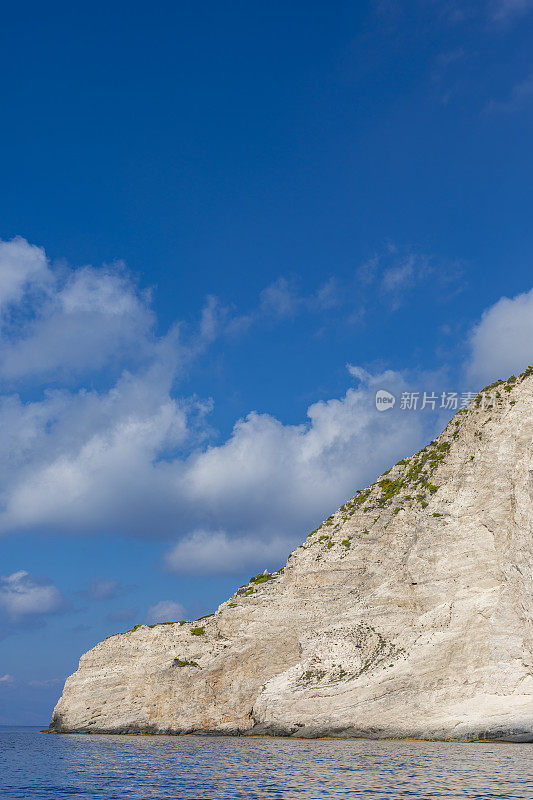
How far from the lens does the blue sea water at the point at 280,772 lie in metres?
30.5

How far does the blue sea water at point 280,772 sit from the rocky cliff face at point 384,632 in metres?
3.85

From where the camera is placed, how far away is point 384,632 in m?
65.1

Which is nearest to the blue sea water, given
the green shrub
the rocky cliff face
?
the rocky cliff face

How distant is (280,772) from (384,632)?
2925cm

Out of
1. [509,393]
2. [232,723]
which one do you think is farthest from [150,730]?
[509,393]

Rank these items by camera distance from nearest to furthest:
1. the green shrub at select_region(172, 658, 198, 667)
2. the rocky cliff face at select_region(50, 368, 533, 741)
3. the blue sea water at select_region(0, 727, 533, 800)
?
1. the blue sea water at select_region(0, 727, 533, 800)
2. the rocky cliff face at select_region(50, 368, 533, 741)
3. the green shrub at select_region(172, 658, 198, 667)

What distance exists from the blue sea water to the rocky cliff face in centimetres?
385

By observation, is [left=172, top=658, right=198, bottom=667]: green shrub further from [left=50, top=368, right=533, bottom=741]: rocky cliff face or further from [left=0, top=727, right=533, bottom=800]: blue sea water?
[left=0, top=727, right=533, bottom=800]: blue sea water

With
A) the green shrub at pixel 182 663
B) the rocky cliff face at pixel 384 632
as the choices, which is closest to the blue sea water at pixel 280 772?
the rocky cliff face at pixel 384 632

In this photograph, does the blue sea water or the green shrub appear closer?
the blue sea water

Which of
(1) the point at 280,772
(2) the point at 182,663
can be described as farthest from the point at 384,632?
(1) the point at 280,772

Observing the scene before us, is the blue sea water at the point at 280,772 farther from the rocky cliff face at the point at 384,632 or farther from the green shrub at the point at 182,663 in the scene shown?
the green shrub at the point at 182,663

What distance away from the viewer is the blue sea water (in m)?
30.5

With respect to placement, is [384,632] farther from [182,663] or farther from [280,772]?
[280,772]
